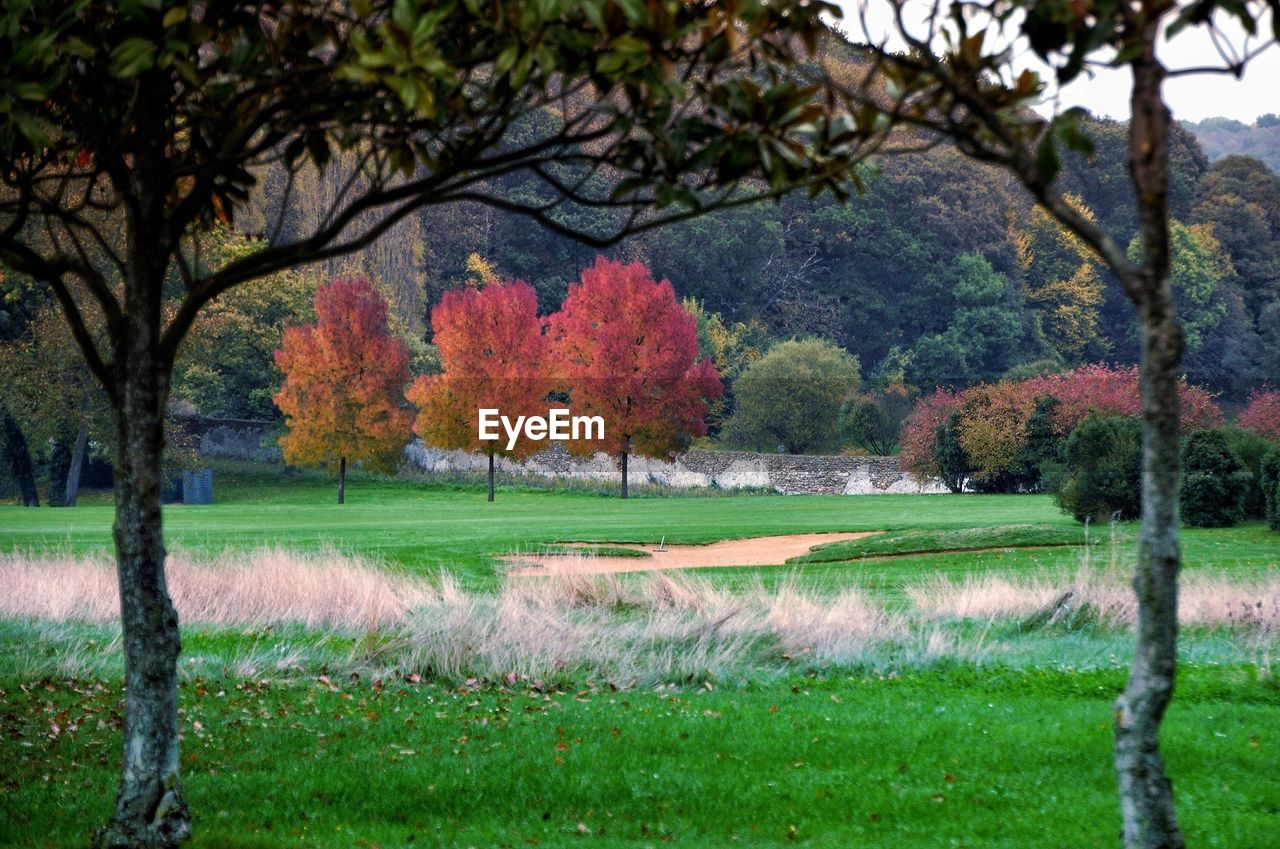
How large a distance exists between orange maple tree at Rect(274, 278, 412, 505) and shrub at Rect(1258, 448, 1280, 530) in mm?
21287

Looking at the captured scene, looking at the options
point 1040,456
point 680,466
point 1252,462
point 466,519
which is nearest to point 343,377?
point 466,519

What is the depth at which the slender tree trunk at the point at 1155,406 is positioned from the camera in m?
3.81

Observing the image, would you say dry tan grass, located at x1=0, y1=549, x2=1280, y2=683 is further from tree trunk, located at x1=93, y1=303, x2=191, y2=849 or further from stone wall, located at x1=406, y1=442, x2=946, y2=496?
stone wall, located at x1=406, y1=442, x2=946, y2=496

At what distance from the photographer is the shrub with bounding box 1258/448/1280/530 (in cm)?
2059

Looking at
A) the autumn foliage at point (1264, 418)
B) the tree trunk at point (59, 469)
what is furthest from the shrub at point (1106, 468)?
the tree trunk at point (59, 469)

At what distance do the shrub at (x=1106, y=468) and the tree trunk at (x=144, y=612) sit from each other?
69.5 feet

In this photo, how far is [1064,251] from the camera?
60.4 meters

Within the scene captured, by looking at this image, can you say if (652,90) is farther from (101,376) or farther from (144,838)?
(144,838)

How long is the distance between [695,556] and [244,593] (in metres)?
9.49

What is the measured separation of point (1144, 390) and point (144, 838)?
3.80 meters

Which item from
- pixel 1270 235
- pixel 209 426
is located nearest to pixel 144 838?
pixel 209 426

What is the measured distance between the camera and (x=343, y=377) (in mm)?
35188

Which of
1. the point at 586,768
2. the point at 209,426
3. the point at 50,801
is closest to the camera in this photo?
the point at 50,801

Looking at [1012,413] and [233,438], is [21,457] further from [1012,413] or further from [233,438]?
[1012,413]
